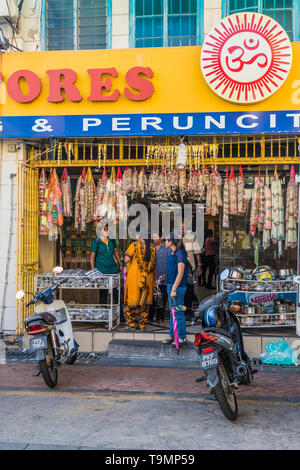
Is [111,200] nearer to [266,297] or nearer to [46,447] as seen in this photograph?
[266,297]

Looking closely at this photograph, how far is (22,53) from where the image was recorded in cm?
862

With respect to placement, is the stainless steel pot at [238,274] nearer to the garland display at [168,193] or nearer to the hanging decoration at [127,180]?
the garland display at [168,193]

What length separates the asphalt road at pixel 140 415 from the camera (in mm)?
4594

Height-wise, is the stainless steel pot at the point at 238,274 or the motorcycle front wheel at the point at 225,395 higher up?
the stainless steel pot at the point at 238,274

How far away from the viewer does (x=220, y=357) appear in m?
5.15

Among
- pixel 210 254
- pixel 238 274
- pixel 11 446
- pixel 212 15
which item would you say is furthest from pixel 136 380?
pixel 212 15

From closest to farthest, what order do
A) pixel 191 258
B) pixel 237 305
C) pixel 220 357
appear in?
pixel 220 357, pixel 237 305, pixel 191 258

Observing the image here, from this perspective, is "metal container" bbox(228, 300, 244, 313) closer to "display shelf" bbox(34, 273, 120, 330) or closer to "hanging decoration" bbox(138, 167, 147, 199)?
"display shelf" bbox(34, 273, 120, 330)

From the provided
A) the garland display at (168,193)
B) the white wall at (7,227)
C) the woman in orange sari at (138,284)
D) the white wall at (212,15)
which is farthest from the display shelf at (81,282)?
the white wall at (212,15)

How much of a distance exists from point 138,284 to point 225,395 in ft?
13.5

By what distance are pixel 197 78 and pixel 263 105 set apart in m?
1.22

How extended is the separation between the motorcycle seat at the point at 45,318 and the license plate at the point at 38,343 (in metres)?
0.26
